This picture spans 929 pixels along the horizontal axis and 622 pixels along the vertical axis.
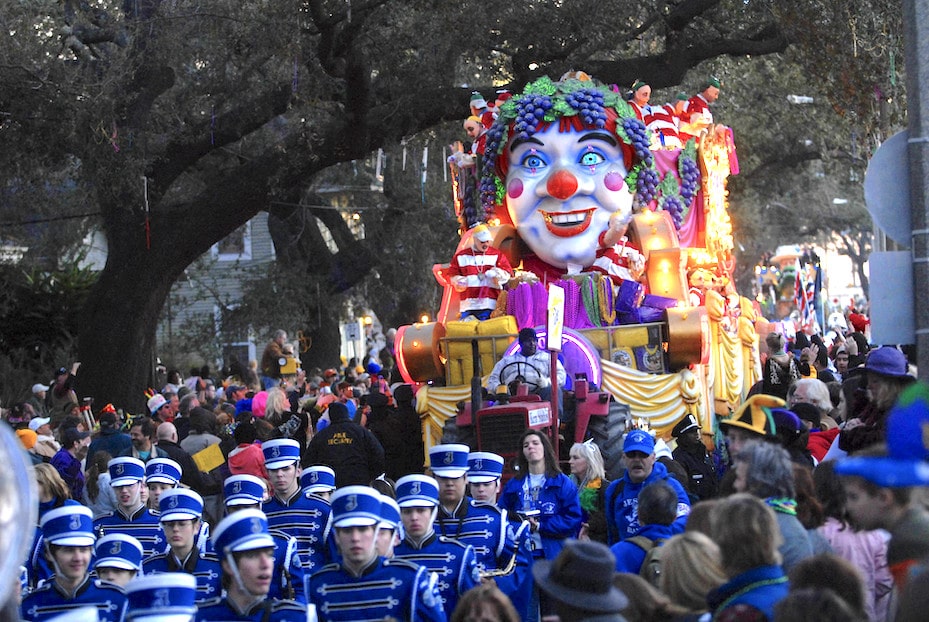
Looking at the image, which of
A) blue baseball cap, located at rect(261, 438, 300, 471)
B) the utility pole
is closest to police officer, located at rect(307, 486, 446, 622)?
the utility pole

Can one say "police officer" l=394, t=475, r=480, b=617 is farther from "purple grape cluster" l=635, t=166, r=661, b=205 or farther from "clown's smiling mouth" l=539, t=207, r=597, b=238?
"purple grape cluster" l=635, t=166, r=661, b=205

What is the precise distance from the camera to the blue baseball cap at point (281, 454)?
9438 mm

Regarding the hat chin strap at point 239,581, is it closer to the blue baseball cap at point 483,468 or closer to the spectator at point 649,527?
the spectator at point 649,527

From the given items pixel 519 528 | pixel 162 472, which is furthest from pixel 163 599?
pixel 162 472

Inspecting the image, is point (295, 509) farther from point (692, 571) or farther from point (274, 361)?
point (274, 361)

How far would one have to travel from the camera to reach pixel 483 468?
8.92 m

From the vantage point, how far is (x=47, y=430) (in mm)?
15023

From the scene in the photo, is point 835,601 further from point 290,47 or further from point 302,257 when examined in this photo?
point 302,257

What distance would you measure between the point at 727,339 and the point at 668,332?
245cm

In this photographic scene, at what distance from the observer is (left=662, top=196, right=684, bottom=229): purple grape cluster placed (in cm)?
1773

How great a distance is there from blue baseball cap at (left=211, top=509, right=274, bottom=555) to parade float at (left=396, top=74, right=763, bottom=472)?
8064 mm

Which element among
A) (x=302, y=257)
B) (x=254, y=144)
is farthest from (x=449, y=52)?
(x=302, y=257)

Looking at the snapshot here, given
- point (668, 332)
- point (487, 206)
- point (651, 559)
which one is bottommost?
point (651, 559)

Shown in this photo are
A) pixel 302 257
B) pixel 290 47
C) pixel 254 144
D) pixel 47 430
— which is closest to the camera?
pixel 47 430
